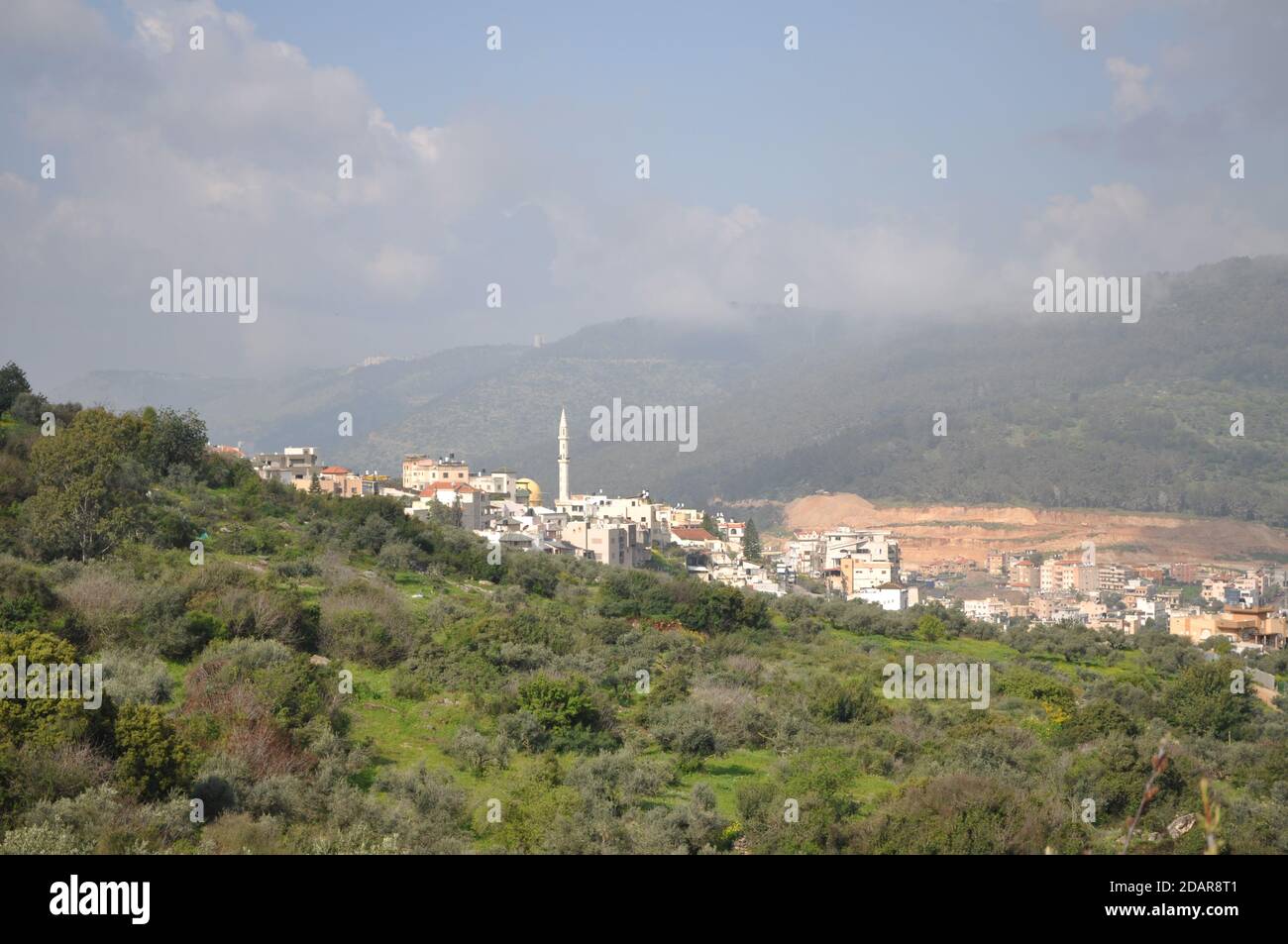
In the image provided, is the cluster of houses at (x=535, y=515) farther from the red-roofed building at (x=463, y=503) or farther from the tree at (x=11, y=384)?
the tree at (x=11, y=384)

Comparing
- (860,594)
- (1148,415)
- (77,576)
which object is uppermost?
(1148,415)

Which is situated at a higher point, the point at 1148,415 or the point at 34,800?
the point at 1148,415

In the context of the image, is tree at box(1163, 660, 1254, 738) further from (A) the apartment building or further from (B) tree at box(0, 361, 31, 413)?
(A) the apartment building

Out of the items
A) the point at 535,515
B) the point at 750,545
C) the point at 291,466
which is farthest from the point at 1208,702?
the point at 750,545

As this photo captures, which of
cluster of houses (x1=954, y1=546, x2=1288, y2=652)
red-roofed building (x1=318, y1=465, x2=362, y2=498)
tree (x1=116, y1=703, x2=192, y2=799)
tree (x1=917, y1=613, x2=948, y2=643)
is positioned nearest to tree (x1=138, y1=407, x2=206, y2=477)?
red-roofed building (x1=318, y1=465, x2=362, y2=498)
